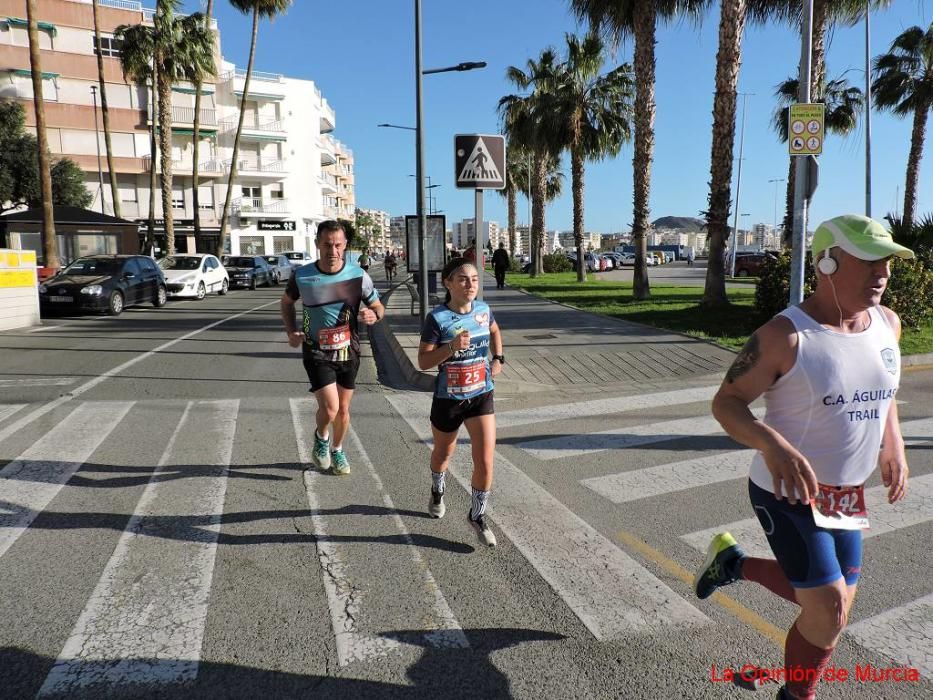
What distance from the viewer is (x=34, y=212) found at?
2844 centimetres

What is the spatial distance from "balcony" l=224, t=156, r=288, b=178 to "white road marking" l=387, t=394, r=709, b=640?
182 ft

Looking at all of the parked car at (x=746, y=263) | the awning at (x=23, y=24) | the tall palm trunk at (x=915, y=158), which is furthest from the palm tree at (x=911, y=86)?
the awning at (x=23, y=24)

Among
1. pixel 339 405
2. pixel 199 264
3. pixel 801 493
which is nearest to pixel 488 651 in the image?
pixel 801 493

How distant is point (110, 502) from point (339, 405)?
1.66 m

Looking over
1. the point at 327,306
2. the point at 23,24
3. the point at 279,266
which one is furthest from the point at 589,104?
the point at 23,24

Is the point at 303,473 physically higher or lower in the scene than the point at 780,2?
lower

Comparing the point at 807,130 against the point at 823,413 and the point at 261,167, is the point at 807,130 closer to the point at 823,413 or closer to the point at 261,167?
the point at 823,413

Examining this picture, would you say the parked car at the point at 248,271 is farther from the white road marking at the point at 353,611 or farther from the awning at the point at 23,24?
the white road marking at the point at 353,611

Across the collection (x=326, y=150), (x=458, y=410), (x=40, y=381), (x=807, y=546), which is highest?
(x=326, y=150)

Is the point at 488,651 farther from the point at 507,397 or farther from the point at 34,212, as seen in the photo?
the point at 34,212

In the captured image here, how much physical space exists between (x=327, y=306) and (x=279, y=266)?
116 feet

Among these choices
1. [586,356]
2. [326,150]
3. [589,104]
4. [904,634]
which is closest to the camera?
[904,634]

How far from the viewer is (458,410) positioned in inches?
159

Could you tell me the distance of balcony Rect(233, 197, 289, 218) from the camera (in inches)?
2226
